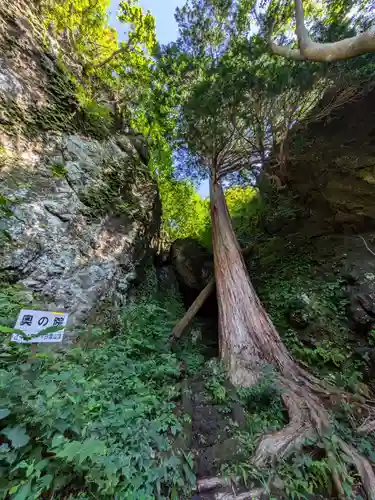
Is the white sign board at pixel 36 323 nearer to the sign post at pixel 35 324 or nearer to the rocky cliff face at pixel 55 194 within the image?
the sign post at pixel 35 324

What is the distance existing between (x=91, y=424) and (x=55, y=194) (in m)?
3.39

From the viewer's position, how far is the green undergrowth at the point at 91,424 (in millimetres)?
1271

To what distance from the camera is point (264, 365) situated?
9.73 feet

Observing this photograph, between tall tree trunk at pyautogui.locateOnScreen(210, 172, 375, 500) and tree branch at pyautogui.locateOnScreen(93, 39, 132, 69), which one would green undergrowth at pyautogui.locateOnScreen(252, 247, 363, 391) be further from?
tree branch at pyautogui.locateOnScreen(93, 39, 132, 69)

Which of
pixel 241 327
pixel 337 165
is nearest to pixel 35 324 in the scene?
pixel 241 327

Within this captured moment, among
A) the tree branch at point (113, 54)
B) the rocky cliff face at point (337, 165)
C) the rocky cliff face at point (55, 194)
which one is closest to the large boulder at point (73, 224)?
the rocky cliff face at point (55, 194)

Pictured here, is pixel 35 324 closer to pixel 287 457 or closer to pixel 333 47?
pixel 287 457

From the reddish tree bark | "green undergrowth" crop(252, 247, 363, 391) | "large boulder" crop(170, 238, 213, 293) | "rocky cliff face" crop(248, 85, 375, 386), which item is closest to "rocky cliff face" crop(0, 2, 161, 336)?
the reddish tree bark

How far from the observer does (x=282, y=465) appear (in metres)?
1.84

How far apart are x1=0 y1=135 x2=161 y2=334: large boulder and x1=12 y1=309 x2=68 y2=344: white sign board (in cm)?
105

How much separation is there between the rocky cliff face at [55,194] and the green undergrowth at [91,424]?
55cm

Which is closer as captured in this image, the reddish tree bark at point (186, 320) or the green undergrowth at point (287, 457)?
the green undergrowth at point (287, 457)

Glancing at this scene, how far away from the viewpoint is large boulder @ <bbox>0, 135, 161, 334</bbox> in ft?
9.77

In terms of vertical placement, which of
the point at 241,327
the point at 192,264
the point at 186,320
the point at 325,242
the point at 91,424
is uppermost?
the point at 192,264
